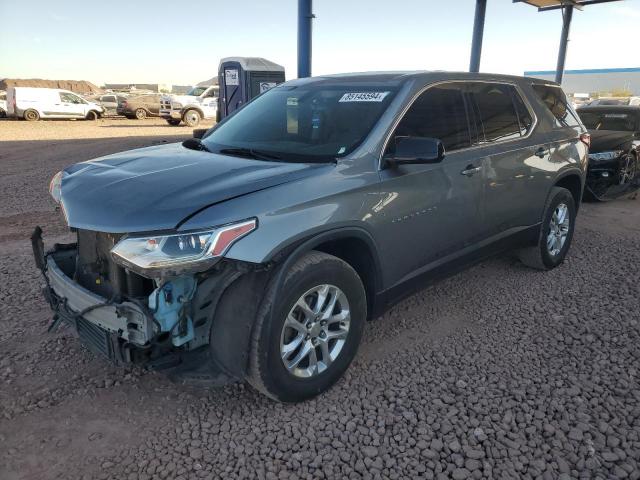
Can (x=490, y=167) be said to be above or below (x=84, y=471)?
above

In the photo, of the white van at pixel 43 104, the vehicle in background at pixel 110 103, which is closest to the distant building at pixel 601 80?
the vehicle in background at pixel 110 103

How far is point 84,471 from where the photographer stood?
2.40m

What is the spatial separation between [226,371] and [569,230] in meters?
4.05

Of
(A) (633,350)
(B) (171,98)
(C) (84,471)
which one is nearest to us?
(C) (84,471)

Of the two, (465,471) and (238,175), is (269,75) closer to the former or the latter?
(238,175)

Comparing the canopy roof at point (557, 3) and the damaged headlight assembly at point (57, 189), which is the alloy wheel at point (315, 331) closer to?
the damaged headlight assembly at point (57, 189)

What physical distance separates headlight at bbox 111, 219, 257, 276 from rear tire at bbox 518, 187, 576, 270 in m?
3.44

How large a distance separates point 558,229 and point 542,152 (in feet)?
3.08

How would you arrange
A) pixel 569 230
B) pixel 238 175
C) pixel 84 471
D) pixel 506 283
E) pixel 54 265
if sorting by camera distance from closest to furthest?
pixel 84 471
pixel 238 175
pixel 54 265
pixel 506 283
pixel 569 230

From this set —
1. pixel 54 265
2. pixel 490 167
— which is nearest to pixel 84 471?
pixel 54 265

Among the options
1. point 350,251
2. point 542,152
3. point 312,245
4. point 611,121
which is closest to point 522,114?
point 542,152

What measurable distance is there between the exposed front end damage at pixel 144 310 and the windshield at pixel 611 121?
9.26 meters

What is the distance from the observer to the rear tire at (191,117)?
23.4 m

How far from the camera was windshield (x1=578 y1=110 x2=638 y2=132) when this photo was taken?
30.5ft
